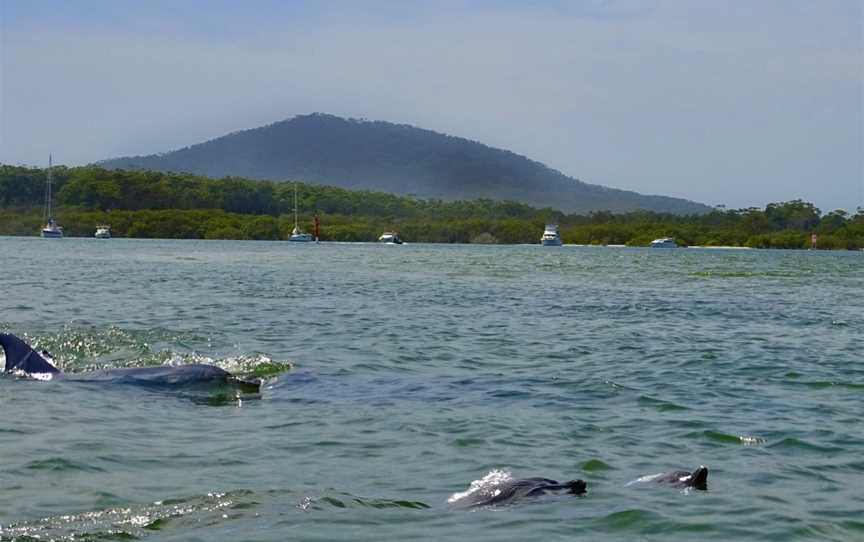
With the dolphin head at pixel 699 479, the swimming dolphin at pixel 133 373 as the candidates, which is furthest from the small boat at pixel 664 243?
the dolphin head at pixel 699 479

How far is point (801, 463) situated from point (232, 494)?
21.3 feet

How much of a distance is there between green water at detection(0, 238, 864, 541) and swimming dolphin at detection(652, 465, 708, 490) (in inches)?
7.1

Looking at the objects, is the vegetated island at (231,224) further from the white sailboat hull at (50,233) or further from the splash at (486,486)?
the splash at (486,486)

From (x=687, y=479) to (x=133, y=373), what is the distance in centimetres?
1018

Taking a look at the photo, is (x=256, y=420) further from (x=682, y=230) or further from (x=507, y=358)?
(x=682, y=230)

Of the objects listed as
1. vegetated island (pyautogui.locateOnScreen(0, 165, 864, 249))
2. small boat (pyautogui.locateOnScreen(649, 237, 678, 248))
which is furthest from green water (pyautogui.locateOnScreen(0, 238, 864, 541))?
vegetated island (pyautogui.locateOnScreen(0, 165, 864, 249))

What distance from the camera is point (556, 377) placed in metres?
19.2

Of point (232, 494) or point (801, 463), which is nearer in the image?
point (232, 494)

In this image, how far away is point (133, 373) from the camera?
18.1m

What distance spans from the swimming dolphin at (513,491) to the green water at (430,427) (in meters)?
0.19

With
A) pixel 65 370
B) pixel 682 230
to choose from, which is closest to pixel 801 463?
pixel 65 370

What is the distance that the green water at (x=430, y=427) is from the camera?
1010 cm

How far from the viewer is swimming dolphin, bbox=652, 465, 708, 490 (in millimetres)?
11203

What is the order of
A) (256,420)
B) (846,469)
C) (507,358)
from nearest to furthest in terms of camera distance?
(846,469) → (256,420) → (507,358)
